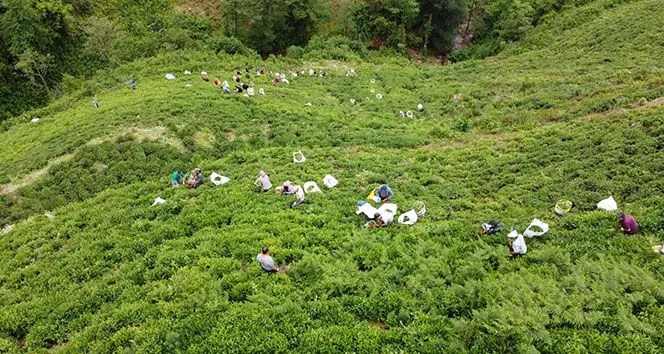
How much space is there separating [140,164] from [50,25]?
141 feet

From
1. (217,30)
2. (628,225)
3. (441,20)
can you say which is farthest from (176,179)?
(441,20)

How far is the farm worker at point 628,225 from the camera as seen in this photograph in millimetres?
15352

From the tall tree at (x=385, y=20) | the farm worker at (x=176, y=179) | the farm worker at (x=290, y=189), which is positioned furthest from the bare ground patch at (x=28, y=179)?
the tall tree at (x=385, y=20)

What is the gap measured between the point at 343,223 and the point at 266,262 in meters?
4.57

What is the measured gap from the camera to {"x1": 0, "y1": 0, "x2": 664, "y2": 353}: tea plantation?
12761mm

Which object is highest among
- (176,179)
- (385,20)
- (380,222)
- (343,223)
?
(380,222)

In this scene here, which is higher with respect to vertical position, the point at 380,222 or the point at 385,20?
the point at 380,222

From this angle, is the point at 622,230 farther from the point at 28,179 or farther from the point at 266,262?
the point at 28,179

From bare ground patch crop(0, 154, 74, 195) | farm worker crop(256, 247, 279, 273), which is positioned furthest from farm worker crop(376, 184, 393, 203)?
bare ground patch crop(0, 154, 74, 195)

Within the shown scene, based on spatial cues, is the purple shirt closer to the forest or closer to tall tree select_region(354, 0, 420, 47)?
the forest

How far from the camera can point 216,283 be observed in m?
14.9

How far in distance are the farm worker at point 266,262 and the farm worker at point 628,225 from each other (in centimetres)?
1235

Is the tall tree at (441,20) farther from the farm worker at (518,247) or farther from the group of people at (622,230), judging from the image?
the farm worker at (518,247)

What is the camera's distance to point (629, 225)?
15367 mm
